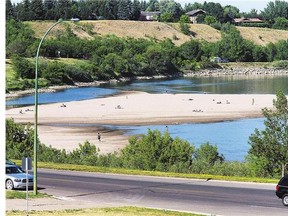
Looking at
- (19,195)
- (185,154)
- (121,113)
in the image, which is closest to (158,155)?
(185,154)

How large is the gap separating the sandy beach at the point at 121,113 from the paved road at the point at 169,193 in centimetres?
2847

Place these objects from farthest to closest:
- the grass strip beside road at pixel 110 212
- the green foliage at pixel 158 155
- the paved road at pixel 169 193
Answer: the green foliage at pixel 158 155 < the paved road at pixel 169 193 < the grass strip beside road at pixel 110 212

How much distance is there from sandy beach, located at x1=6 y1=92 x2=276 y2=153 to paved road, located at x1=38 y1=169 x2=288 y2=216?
93.4 feet

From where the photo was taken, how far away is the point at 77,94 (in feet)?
Result: 455

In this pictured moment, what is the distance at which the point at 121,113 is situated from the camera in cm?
9881

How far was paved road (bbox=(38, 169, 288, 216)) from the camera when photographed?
28.0 meters

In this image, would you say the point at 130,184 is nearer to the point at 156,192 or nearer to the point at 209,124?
the point at 156,192

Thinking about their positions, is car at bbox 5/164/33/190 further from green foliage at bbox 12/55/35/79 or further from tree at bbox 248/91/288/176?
green foliage at bbox 12/55/35/79

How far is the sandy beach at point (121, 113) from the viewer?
2975 inches

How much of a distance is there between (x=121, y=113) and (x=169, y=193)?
220 feet

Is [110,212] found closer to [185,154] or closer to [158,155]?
[158,155]

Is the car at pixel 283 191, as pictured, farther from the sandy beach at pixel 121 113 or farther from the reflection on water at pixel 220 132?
the sandy beach at pixel 121 113

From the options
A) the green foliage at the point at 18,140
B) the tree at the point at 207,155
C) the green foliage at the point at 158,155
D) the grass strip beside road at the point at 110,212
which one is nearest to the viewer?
the grass strip beside road at the point at 110,212

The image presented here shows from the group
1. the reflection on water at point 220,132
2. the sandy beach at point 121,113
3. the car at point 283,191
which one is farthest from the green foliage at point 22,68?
the car at point 283,191
